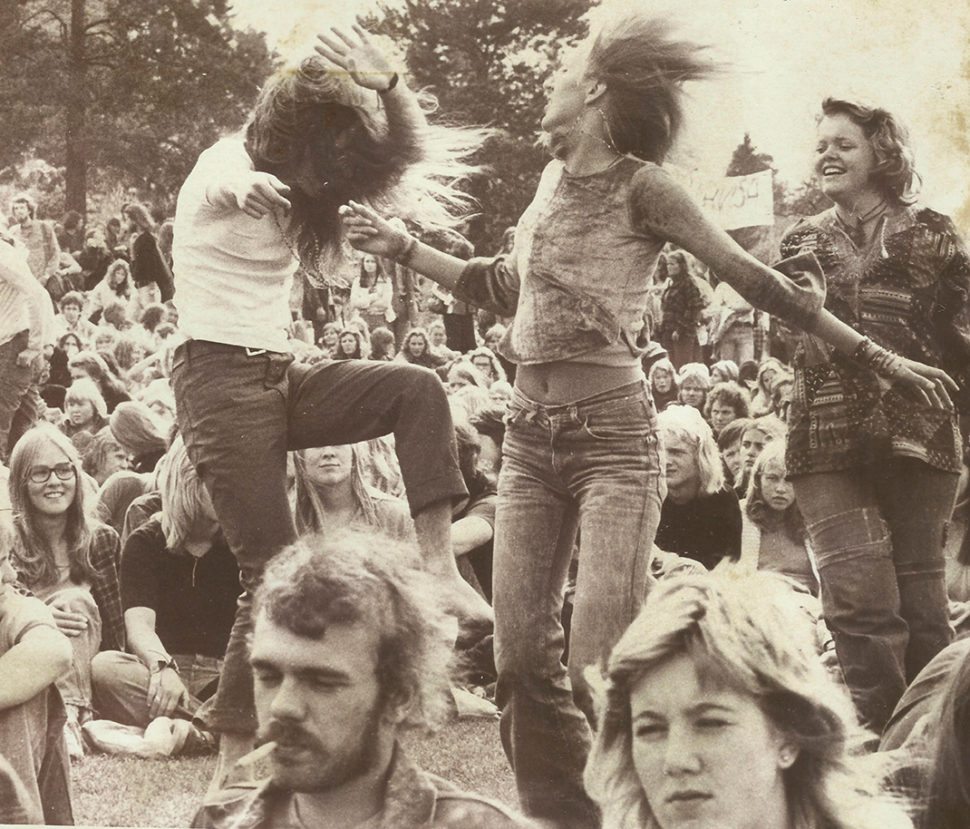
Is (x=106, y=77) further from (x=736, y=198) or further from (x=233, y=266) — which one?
(x=736, y=198)

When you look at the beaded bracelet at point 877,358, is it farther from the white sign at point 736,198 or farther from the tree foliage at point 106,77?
the tree foliage at point 106,77

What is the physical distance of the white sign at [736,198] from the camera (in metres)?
5.77

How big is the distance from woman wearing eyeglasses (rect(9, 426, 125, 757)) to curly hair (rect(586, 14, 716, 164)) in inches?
82.7

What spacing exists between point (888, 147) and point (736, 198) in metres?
0.49

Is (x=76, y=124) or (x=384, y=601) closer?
(x=384, y=601)

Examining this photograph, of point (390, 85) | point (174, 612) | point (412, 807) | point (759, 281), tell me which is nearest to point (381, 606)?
point (412, 807)

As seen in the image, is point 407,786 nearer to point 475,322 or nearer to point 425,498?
point 425,498

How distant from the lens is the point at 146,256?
6.27 m

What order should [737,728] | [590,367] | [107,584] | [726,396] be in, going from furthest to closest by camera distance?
[107,584], [726,396], [590,367], [737,728]

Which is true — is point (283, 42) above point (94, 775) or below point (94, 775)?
above

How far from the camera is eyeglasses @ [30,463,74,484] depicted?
247 inches

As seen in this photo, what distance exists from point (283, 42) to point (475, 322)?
1.11 meters

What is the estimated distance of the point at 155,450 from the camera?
6219 millimetres

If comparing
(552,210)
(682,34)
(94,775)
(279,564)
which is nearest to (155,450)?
(279,564)
